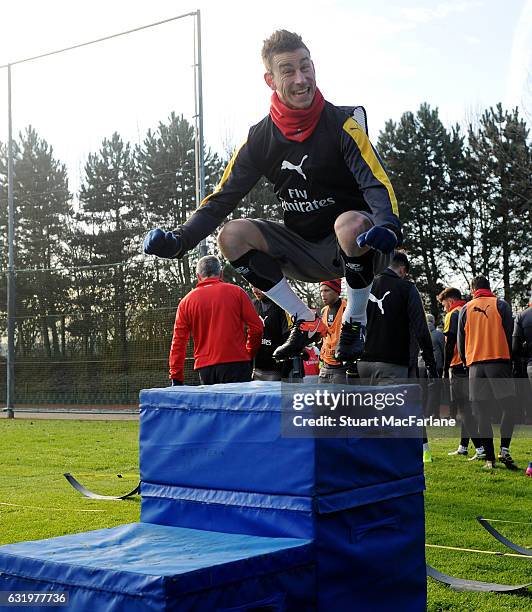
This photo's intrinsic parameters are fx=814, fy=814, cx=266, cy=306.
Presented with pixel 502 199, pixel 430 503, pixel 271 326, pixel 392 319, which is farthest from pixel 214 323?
pixel 502 199

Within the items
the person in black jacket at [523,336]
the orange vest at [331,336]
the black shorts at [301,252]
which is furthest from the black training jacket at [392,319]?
the black shorts at [301,252]

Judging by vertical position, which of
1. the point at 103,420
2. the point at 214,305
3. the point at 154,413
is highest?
the point at 214,305

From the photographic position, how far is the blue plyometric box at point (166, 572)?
2.48m

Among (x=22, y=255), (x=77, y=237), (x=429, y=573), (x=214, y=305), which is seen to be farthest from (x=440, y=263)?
(x=429, y=573)

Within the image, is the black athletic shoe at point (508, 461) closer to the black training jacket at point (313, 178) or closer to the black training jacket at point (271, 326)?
the black training jacket at point (271, 326)

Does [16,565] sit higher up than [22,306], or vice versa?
[22,306]

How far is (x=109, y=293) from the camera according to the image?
1466cm

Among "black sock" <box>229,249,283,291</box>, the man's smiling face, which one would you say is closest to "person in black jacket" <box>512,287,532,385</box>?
"black sock" <box>229,249,283,291</box>

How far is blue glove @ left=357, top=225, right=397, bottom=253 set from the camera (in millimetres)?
2832

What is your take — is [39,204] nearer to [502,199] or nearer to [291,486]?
[502,199]

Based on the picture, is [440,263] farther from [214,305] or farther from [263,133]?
[263,133]

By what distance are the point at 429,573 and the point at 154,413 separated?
1.87m

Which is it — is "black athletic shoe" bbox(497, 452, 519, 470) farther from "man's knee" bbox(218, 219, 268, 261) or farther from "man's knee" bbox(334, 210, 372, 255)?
"man's knee" bbox(334, 210, 372, 255)

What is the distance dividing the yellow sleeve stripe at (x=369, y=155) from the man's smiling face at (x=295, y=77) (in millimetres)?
195
